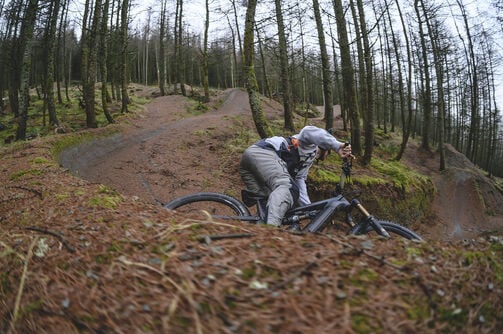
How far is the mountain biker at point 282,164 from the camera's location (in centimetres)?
378

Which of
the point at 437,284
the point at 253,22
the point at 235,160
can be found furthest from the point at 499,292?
the point at 253,22

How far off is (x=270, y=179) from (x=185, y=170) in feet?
19.0

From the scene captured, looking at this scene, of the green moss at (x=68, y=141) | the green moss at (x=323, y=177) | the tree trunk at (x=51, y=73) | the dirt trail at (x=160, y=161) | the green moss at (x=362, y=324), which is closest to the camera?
the green moss at (x=362, y=324)

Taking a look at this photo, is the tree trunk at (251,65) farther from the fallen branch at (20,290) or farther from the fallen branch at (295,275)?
the fallen branch at (295,275)

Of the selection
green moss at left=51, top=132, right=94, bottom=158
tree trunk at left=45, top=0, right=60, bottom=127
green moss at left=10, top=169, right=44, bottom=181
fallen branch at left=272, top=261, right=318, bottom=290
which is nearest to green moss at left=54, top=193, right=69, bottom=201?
green moss at left=10, top=169, right=44, bottom=181

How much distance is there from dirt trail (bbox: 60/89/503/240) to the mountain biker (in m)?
3.06

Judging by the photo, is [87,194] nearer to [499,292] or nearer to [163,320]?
[163,320]

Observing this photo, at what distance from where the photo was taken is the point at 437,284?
1.68m

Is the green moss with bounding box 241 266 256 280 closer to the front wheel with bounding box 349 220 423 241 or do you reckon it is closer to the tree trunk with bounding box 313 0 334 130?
the front wheel with bounding box 349 220 423 241

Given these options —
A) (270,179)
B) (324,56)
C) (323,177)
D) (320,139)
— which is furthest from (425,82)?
(270,179)

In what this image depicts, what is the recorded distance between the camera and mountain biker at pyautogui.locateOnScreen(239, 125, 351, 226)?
378cm

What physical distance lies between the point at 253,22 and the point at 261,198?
6792 millimetres

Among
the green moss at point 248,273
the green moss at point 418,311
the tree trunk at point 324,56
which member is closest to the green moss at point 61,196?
the green moss at point 248,273

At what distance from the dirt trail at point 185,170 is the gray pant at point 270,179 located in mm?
2916
